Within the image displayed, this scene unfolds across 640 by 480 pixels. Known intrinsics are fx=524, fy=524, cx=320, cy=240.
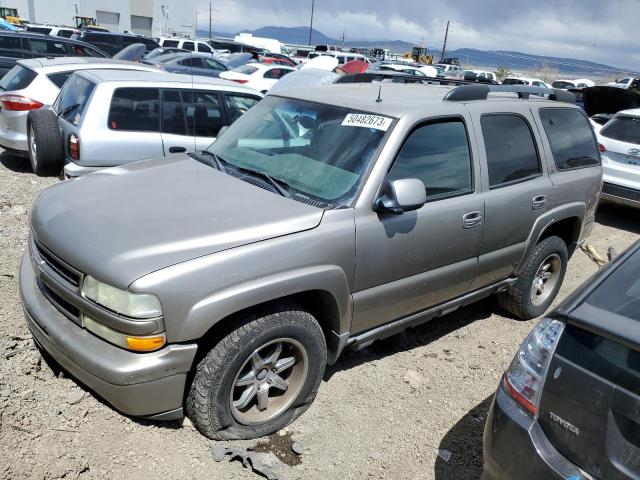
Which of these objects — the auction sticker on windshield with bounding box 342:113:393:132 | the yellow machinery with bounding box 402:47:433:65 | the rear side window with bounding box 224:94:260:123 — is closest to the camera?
the auction sticker on windshield with bounding box 342:113:393:132

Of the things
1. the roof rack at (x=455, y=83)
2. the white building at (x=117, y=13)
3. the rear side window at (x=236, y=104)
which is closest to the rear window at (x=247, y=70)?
the rear side window at (x=236, y=104)

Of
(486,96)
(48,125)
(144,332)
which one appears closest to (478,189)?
(486,96)

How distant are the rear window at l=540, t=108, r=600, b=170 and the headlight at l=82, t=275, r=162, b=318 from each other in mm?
3304

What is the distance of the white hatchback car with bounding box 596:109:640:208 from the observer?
7.21m

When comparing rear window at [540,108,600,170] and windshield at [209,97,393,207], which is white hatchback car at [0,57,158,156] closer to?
windshield at [209,97,393,207]

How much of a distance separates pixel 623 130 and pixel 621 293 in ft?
21.8

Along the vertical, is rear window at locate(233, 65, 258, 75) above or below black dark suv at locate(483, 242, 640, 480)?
below

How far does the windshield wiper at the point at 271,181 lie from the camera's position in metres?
3.00

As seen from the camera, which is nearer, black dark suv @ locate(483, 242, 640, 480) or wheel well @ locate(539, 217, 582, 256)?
black dark suv @ locate(483, 242, 640, 480)

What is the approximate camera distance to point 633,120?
24.6ft

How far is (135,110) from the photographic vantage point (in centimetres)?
592

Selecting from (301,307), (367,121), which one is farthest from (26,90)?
(301,307)

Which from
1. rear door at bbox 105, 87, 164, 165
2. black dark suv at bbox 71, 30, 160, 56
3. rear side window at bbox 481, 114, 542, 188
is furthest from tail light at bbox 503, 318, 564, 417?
black dark suv at bbox 71, 30, 160, 56

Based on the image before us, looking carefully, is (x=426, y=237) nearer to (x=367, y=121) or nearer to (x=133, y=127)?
(x=367, y=121)
